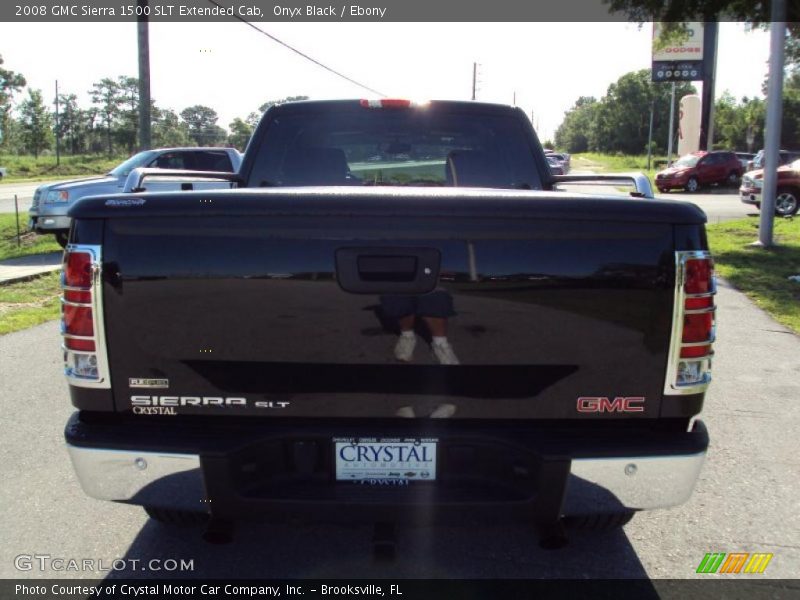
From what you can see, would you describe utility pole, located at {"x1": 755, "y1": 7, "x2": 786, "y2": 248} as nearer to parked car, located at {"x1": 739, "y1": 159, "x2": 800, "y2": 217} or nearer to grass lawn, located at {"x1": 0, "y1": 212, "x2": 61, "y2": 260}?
parked car, located at {"x1": 739, "y1": 159, "x2": 800, "y2": 217}

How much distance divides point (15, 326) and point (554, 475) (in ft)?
24.4

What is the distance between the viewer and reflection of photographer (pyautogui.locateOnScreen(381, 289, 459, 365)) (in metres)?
2.55

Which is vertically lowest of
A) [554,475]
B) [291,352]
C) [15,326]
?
[15,326]

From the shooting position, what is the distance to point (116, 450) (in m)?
2.59

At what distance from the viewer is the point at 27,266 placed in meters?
12.5

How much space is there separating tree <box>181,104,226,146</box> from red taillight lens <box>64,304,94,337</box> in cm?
9179

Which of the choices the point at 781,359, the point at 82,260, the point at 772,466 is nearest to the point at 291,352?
the point at 82,260

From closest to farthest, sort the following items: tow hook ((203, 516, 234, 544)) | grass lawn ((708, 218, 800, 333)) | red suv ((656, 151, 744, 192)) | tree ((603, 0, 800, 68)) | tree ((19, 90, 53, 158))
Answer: tow hook ((203, 516, 234, 544)) < grass lawn ((708, 218, 800, 333)) < tree ((603, 0, 800, 68)) < red suv ((656, 151, 744, 192)) < tree ((19, 90, 53, 158))

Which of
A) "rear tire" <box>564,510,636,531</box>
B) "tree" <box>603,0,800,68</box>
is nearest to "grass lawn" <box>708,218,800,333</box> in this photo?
"tree" <box>603,0,800,68</box>

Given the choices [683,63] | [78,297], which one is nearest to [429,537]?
[78,297]

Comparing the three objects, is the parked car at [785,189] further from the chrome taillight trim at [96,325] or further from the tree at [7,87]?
the tree at [7,87]

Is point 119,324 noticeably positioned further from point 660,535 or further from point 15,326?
point 15,326

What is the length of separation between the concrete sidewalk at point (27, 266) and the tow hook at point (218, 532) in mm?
9108

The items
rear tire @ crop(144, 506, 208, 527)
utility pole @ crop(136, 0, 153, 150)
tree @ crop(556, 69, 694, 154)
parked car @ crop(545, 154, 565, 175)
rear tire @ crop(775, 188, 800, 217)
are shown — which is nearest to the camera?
rear tire @ crop(144, 506, 208, 527)
